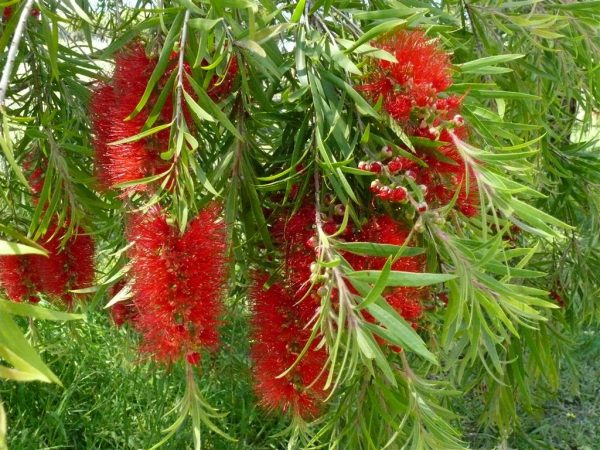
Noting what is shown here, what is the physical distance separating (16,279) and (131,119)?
400mm

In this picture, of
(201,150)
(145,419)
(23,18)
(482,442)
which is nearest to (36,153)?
(201,150)

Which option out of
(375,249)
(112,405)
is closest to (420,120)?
(375,249)

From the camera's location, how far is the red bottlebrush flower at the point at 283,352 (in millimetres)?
742

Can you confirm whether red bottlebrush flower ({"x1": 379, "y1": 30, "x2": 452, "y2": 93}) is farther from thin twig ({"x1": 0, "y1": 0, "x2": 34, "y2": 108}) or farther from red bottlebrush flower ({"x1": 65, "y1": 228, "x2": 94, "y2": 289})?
red bottlebrush flower ({"x1": 65, "y1": 228, "x2": 94, "y2": 289})

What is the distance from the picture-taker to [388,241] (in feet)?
2.24

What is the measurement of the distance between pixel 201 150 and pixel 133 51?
6.8 inches

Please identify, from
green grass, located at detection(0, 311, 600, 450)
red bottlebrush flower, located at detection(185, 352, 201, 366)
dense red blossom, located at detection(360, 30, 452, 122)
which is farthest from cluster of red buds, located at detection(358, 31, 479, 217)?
green grass, located at detection(0, 311, 600, 450)

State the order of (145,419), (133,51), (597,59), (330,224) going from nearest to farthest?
(330,224) → (133,51) → (597,59) → (145,419)

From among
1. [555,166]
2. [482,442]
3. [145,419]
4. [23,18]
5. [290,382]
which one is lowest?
[482,442]

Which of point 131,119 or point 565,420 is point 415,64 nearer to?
point 131,119

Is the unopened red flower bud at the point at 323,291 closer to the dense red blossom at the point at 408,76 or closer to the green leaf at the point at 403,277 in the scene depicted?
the green leaf at the point at 403,277

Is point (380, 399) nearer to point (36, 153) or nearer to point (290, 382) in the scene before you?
point (290, 382)

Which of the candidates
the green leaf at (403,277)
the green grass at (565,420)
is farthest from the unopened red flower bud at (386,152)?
the green grass at (565,420)

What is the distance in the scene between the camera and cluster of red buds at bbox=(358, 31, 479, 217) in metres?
0.66
